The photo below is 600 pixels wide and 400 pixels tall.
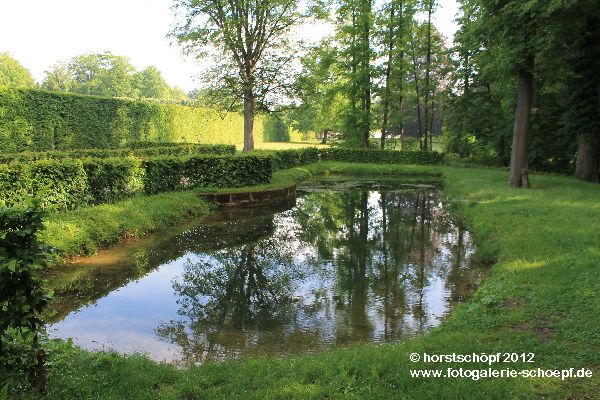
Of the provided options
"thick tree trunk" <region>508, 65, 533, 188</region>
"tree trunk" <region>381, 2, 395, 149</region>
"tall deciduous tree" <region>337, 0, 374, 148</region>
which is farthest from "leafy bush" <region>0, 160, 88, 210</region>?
"tree trunk" <region>381, 2, 395, 149</region>

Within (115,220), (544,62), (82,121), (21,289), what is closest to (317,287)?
(21,289)

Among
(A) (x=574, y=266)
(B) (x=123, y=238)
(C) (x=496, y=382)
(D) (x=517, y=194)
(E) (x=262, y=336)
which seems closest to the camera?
(C) (x=496, y=382)

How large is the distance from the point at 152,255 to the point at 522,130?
12.5m

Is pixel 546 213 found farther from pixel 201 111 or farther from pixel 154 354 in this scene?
pixel 201 111

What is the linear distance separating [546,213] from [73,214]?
10.6m

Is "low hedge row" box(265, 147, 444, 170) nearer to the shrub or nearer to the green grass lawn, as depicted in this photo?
the shrub

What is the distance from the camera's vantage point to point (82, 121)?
22609 millimetres

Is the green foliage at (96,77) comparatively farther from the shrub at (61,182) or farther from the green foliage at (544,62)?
the shrub at (61,182)

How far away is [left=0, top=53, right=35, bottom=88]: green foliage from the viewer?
2485 inches

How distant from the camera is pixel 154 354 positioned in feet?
16.0

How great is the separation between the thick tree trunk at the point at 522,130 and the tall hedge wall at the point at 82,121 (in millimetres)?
15665

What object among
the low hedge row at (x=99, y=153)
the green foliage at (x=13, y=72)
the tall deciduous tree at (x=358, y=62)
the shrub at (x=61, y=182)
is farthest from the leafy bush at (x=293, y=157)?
the green foliage at (x=13, y=72)

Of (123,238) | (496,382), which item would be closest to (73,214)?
(123,238)

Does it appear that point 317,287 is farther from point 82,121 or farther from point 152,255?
point 82,121
